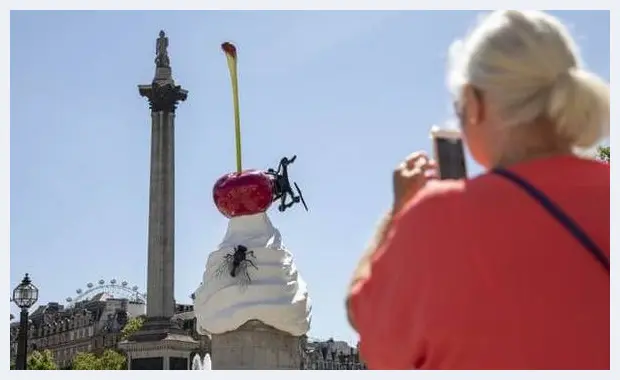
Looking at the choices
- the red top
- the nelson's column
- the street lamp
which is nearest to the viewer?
the red top

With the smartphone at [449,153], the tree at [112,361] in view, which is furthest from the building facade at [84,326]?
the smartphone at [449,153]

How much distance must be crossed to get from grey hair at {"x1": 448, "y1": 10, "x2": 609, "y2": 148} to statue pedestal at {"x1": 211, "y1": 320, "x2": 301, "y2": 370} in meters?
14.8

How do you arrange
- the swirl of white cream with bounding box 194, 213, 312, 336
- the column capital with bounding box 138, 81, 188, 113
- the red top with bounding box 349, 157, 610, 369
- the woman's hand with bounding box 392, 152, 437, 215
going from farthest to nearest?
the column capital with bounding box 138, 81, 188, 113, the swirl of white cream with bounding box 194, 213, 312, 336, the woman's hand with bounding box 392, 152, 437, 215, the red top with bounding box 349, 157, 610, 369

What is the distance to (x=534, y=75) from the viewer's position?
6.81ft

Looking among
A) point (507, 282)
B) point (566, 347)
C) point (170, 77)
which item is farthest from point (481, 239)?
point (170, 77)

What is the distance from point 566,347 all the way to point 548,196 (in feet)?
0.94

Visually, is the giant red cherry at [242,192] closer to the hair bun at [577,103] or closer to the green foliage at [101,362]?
the hair bun at [577,103]

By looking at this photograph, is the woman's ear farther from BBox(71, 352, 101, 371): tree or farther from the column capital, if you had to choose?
BBox(71, 352, 101, 371): tree

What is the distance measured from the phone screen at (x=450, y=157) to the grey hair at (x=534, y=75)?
0.21m

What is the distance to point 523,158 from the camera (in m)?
2.13

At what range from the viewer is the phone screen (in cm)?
232

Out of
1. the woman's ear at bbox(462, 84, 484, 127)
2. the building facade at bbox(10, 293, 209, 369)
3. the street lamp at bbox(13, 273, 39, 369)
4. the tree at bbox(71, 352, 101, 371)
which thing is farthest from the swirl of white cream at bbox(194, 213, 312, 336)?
the building facade at bbox(10, 293, 209, 369)

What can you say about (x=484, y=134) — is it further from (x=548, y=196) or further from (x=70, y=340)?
(x=70, y=340)

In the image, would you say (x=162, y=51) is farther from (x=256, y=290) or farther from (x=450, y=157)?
(x=450, y=157)
